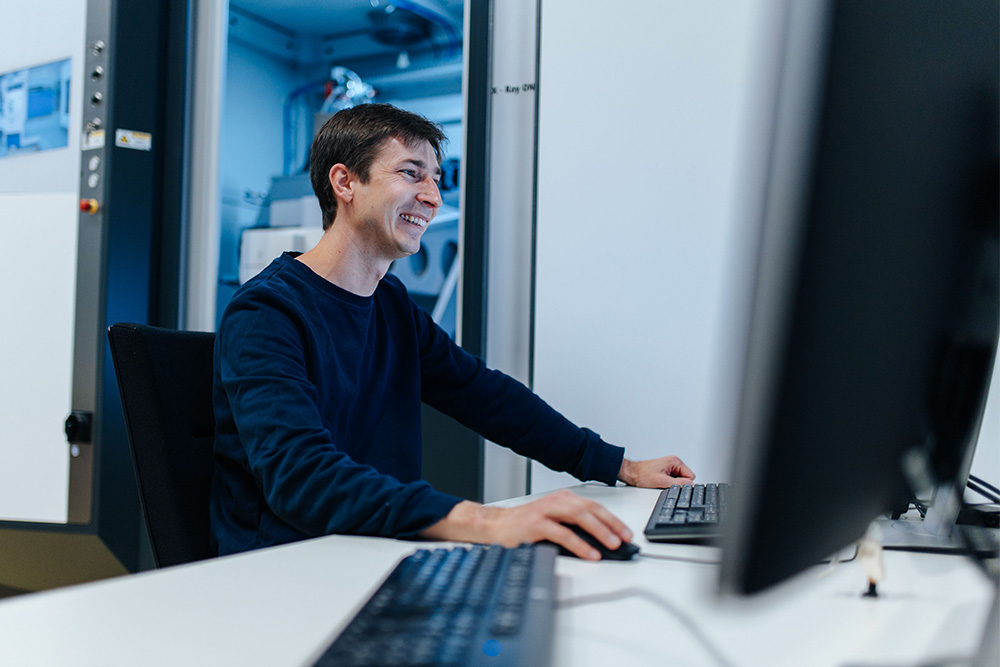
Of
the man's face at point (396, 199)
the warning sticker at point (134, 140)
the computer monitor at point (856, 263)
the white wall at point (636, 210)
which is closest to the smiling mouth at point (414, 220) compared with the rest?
the man's face at point (396, 199)

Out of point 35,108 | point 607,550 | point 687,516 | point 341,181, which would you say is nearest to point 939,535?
point 687,516

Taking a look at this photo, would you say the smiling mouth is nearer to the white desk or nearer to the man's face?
the man's face

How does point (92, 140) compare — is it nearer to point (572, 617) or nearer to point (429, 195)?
point (429, 195)

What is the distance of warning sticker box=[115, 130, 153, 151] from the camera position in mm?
2141

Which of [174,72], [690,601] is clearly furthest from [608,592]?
[174,72]

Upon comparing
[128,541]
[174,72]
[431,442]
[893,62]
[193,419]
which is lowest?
[128,541]

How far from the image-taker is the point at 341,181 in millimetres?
1430

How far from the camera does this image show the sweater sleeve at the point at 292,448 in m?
0.82

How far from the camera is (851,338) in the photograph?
13.5 inches

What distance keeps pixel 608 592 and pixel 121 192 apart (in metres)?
1.97

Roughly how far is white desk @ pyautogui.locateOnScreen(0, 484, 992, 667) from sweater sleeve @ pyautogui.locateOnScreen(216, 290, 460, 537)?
2.8 inches

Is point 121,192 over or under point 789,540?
over

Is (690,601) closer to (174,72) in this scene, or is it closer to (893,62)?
(893,62)

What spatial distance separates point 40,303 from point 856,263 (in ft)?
7.67
